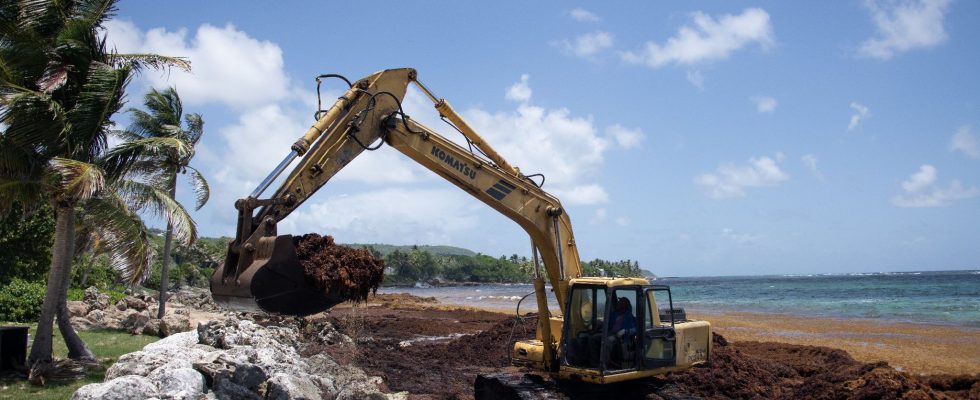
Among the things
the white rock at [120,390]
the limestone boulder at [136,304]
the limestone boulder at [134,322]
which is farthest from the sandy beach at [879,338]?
the limestone boulder at [136,304]

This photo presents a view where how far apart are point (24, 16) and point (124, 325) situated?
11.0m

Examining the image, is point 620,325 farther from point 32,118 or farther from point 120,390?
point 32,118

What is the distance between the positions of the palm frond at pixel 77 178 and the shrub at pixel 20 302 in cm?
1226

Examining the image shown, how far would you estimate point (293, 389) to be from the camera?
1020 cm

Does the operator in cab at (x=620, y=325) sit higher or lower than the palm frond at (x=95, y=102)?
lower

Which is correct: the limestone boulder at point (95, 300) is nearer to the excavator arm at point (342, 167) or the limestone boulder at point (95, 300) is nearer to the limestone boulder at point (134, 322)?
the limestone boulder at point (134, 322)

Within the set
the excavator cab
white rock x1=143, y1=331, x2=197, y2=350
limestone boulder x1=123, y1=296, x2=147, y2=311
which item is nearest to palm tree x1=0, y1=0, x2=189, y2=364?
white rock x1=143, y1=331, x2=197, y2=350

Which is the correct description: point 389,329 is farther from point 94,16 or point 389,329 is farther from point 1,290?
point 94,16

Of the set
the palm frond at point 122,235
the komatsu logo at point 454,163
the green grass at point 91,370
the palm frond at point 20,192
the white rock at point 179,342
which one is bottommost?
the green grass at point 91,370

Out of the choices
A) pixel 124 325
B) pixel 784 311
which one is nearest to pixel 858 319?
pixel 784 311

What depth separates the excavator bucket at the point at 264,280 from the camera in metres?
7.84

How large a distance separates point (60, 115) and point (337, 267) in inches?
285

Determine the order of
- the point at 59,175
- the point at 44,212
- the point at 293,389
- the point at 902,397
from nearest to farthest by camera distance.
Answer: the point at 902,397, the point at 293,389, the point at 59,175, the point at 44,212

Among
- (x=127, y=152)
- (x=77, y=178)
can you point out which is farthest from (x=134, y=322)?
(x=77, y=178)
